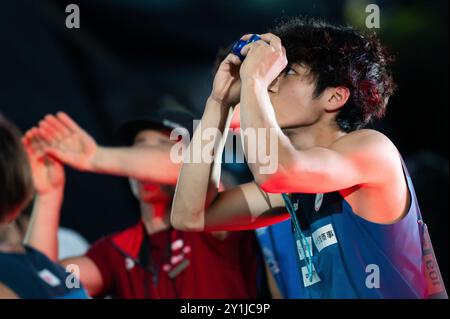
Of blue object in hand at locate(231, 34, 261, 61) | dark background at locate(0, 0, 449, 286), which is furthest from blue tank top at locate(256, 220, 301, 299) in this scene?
dark background at locate(0, 0, 449, 286)

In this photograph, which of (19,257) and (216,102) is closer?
(19,257)

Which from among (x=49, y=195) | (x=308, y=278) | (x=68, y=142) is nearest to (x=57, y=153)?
(x=68, y=142)

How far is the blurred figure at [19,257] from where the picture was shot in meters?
1.29

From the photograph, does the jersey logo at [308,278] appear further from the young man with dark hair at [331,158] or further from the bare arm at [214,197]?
the bare arm at [214,197]

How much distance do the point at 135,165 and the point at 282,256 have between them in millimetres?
486

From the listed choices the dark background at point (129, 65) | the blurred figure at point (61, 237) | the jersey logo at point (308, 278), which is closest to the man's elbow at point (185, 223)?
the jersey logo at point (308, 278)

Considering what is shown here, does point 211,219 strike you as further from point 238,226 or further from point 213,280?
point 213,280

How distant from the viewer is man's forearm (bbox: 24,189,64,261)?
220cm

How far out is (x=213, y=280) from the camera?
6.92 ft

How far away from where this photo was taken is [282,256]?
6.51ft

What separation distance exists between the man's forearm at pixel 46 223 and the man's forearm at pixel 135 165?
24cm

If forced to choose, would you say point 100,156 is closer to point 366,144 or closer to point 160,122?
point 160,122
